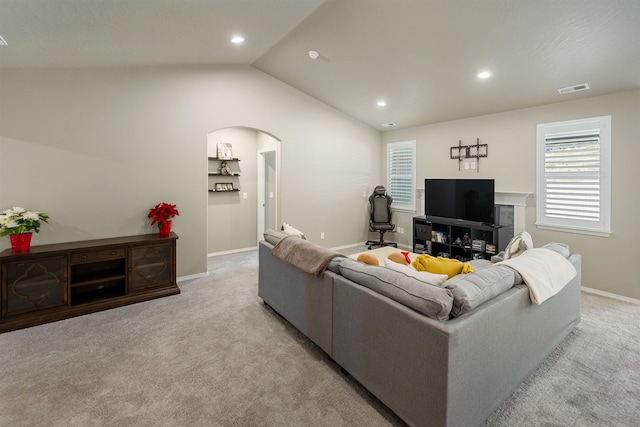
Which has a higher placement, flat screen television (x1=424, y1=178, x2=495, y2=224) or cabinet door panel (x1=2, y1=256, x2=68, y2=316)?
flat screen television (x1=424, y1=178, x2=495, y2=224)

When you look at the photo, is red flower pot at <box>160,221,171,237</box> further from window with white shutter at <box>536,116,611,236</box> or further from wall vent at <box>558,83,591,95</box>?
wall vent at <box>558,83,591,95</box>

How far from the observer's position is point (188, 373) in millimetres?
2287

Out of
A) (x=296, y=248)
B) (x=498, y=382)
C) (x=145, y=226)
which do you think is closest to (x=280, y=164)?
(x=145, y=226)

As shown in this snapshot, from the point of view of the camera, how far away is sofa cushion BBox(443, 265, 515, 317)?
5.37 ft

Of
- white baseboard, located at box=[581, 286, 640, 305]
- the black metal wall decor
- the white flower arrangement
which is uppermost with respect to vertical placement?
the black metal wall decor

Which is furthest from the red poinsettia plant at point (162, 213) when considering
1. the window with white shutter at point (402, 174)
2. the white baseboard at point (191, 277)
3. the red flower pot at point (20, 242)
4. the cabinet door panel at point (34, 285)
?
the window with white shutter at point (402, 174)

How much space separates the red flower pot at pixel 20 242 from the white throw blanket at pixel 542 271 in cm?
438

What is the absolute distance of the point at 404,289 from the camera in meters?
1.80

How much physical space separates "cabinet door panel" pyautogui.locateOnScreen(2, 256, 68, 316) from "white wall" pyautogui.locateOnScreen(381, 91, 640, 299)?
5.76 meters

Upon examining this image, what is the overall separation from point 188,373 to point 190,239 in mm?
2418

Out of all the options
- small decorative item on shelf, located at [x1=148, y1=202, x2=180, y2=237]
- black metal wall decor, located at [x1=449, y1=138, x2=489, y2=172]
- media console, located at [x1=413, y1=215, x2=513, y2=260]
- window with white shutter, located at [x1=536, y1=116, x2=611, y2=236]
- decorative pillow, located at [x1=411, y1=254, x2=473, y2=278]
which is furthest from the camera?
black metal wall decor, located at [x1=449, y1=138, x2=489, y2=172]

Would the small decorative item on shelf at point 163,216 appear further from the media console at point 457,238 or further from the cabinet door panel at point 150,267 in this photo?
the media console at point 457,238

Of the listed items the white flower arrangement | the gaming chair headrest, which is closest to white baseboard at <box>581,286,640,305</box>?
the gaming chair headrest

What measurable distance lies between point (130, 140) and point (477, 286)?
4116 millimetres
